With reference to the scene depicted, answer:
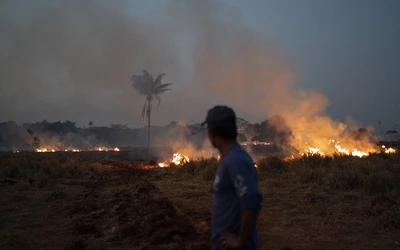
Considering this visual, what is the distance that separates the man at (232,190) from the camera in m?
2.47

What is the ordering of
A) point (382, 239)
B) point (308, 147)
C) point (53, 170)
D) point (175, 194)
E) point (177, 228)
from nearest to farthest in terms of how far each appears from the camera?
point (382, 239) → point (177, 228) → point (175, 194) → point (53, 170) → point (308, 147)

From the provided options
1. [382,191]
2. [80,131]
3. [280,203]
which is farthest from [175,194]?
[80,131]

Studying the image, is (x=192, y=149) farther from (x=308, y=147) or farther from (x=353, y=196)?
(x=353, y=196)

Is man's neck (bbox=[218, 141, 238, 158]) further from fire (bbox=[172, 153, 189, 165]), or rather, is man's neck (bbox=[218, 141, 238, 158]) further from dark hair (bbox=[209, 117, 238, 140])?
fire (bbox=[172, 153, 189, 165])

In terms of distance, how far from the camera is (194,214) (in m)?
8.56

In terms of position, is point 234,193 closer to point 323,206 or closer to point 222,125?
point 222,125

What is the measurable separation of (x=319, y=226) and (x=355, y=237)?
84cm

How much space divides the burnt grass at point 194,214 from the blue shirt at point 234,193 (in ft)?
11.5

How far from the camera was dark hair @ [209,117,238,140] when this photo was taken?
2.82m

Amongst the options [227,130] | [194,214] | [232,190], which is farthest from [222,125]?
[194,214]

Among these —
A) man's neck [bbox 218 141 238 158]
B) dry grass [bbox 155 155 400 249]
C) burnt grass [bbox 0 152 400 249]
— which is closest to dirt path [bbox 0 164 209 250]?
burnt grass [bbox 0 152 400 249]

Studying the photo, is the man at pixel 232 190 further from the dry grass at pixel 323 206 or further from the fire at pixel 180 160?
the fire at pixel 180 160

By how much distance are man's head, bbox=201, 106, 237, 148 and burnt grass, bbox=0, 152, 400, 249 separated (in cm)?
368

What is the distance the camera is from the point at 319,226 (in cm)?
724
